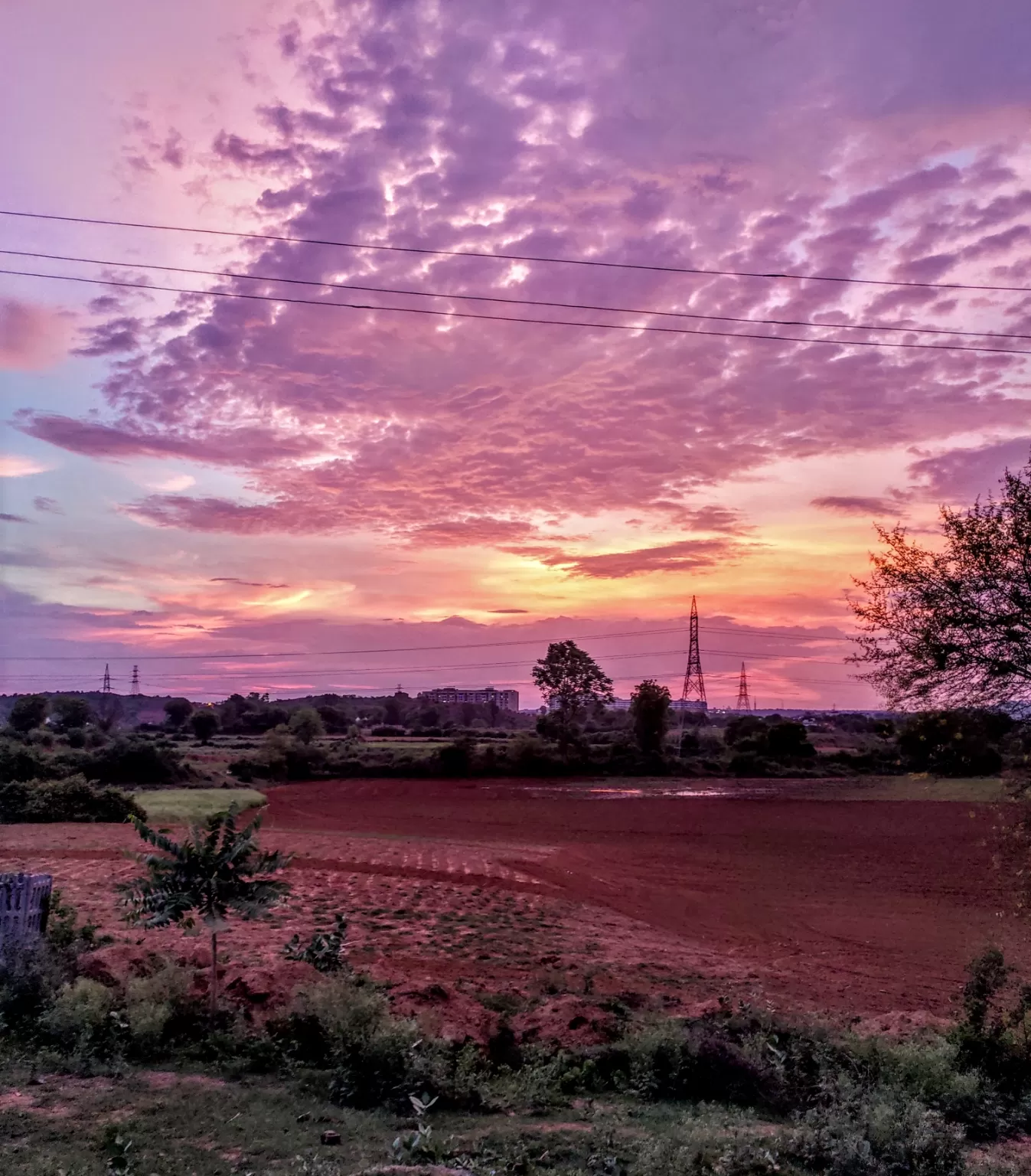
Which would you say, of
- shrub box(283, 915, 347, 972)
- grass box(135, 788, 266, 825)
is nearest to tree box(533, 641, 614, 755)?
grass box(135, 788, 266, 825)

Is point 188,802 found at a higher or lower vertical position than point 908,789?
higher

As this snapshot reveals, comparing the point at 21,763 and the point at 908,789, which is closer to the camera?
the point at 21,763

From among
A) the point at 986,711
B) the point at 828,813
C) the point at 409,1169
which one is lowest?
the point at 828,813

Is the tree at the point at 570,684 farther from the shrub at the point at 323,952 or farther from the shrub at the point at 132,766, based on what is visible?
the shrub at the point at 323,952

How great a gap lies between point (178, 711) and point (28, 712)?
4952 centimetres

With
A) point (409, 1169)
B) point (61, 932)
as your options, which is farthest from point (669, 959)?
point (409, 1169)

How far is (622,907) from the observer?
A: 19156 mm

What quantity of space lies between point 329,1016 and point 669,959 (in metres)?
7.65

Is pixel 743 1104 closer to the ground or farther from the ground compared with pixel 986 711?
closer to the ground

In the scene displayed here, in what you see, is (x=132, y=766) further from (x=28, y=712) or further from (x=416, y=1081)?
(x=416, y=1081)

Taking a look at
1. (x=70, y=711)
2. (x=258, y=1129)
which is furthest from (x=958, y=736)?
(x=70, y=711)

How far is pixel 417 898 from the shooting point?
17766mm

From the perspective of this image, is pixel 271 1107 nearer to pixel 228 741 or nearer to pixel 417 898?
pixel 417 898

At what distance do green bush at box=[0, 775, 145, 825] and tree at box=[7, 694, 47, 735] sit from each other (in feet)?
133
